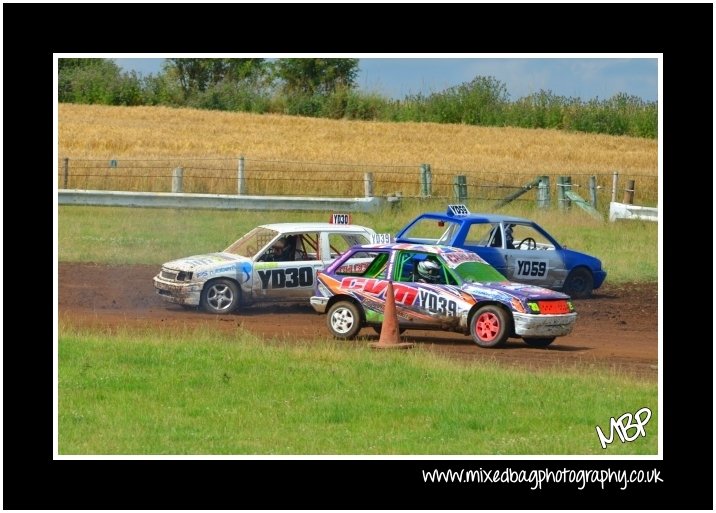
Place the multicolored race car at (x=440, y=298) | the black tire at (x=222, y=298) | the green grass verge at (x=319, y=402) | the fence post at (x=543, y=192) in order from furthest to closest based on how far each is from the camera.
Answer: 1. the fence post at (x=543, y=192)
2. the black tire at (x=222, y=298)
3. the multicolored race car at (x=440, y=298)
4. the green grass verge at (x=319, y=402)

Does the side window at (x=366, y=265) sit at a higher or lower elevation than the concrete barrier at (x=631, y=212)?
lower

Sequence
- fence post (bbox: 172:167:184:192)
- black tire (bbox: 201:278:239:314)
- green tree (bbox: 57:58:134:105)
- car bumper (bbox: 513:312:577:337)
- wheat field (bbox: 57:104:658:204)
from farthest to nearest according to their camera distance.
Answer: green tree (bbox: 57:58:134:105) → wheat field (bbox: 57:104:658:204) → fence post (bbox: 172:167:184:192) → black tire (bbox: 201:278:239:314) → car bumper (bbox: 513:312:577:337)

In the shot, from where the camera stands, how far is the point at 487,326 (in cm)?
1625

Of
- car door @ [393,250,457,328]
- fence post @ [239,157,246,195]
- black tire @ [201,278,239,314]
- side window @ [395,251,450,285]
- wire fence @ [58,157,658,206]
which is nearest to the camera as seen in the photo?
car door @ [393,250,457,328]

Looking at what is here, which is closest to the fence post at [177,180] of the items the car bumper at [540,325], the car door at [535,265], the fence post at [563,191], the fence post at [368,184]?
the fence post at [368,184]

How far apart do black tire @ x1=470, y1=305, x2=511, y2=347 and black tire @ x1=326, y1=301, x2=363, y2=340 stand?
1.66m

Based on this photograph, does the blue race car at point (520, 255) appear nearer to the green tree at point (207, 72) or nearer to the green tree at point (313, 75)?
the green tree at point (313, 75)

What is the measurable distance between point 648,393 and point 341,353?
4.04m

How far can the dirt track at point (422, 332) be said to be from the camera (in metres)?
15.8

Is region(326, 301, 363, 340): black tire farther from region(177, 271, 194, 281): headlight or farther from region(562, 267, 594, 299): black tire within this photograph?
region(562, 267, 594, 299): black tire

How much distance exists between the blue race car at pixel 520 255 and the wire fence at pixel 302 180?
11.6m

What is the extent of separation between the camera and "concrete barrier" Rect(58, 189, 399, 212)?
30.0m

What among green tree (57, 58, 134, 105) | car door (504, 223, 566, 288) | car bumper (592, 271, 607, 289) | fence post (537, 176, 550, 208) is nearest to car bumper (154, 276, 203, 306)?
car door (504, 223, 566, 288)

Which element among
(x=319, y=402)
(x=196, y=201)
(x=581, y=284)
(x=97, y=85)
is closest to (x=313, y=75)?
(x=97, y=85)
